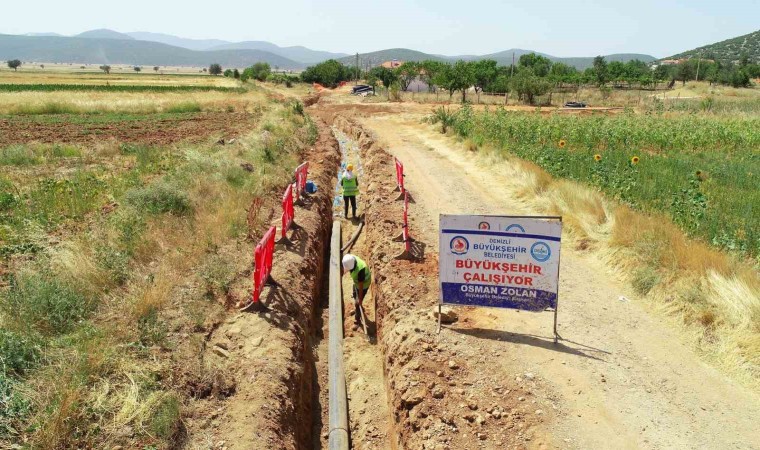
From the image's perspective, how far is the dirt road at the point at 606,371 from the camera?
18.9 feet

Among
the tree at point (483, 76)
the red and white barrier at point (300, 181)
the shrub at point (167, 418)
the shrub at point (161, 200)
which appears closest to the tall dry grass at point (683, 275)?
the shrub at point (167, 418)

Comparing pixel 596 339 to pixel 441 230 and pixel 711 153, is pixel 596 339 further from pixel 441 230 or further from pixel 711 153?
pixel 711 153

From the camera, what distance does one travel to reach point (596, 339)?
7.68 m

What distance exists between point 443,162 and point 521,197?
6.45 m

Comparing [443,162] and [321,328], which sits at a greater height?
[443,162]

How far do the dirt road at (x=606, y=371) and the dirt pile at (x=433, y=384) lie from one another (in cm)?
13

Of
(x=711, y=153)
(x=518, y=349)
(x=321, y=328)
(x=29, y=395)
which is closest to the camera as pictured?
(x=29, y=395)

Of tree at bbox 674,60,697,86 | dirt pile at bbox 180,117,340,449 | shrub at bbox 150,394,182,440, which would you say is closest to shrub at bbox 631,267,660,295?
dirt pile at bbox 180,117,340,449

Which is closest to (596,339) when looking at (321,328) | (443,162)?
(321,328)

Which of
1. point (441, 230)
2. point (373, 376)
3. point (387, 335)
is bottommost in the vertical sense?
point (373, 376)

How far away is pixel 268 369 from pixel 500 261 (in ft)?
12.2

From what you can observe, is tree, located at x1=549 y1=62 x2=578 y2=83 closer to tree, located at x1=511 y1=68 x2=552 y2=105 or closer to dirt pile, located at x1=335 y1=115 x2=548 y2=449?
tree, located at x1=511 y1=68 x2=552 y2=105

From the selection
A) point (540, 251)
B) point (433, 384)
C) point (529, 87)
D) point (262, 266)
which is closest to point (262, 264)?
point (262, 266)

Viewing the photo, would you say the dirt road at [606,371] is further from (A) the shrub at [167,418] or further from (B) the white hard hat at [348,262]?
(A) the shrub at [167,418]
